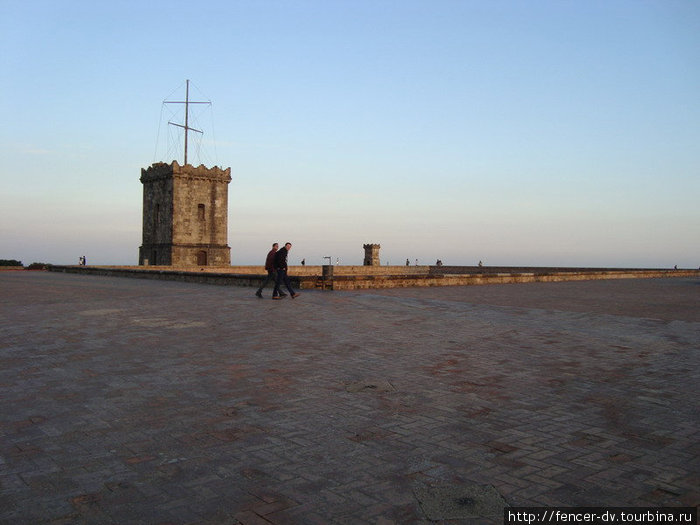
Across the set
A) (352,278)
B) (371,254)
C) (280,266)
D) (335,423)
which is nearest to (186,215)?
(371,254)

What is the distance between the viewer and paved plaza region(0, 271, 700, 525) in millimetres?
3016

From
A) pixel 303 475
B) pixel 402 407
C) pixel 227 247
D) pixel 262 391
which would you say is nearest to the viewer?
pixel 303 475

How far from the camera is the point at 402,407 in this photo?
4777mm

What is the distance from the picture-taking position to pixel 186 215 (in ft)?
153

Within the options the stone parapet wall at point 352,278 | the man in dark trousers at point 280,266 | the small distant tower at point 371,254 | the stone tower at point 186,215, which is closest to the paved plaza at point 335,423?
the man in dark trousers at point 280,266

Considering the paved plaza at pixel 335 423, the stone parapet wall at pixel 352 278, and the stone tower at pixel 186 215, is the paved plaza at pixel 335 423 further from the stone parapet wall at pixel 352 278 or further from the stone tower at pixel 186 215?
the stone tower at pixel 186 215

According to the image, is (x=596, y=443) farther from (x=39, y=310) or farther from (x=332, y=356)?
(x=39, y=310)

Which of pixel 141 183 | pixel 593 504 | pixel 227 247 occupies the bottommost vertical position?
pixel 593 504

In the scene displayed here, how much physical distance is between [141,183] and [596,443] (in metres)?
52.1

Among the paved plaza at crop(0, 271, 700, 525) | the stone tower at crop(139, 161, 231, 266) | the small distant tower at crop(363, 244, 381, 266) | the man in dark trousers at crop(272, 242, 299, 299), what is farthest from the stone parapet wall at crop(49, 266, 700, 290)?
Result: the small distant tower at crop(363, 244, 381, 266)

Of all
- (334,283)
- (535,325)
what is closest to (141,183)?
(334,283)

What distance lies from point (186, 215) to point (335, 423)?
44754mm

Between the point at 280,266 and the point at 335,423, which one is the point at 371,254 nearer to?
the point at 280,266

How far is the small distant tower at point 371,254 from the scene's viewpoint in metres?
41.5
